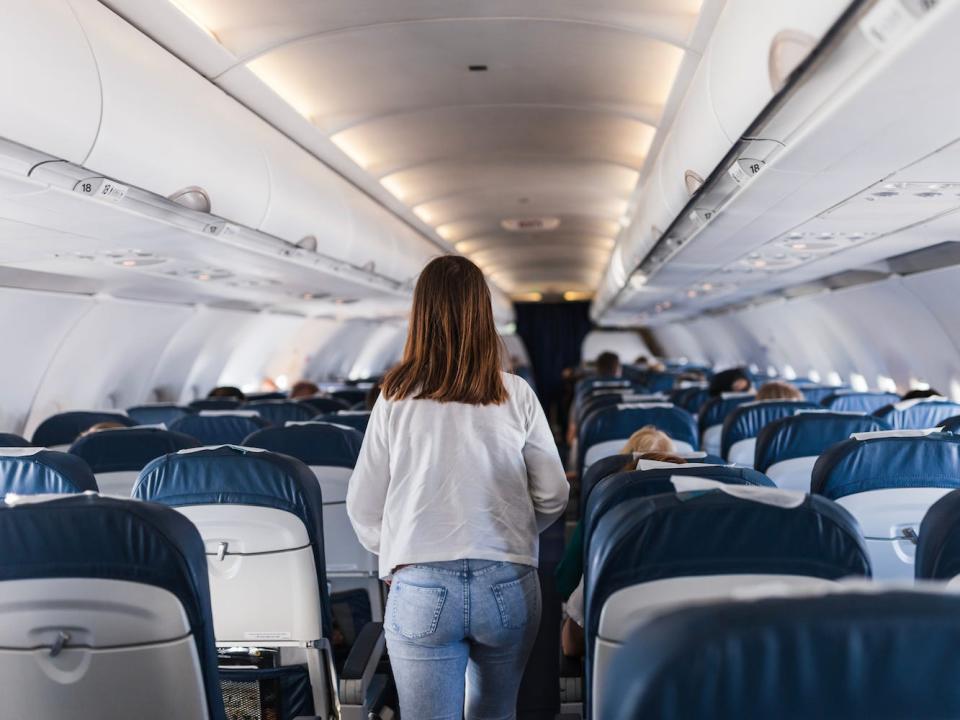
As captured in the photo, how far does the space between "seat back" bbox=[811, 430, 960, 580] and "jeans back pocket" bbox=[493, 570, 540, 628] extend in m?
1.61

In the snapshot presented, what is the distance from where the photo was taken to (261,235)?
20.6ft

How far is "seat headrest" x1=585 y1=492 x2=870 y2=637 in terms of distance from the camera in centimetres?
207

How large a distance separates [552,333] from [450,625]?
2862 cm

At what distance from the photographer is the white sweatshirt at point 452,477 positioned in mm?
2547

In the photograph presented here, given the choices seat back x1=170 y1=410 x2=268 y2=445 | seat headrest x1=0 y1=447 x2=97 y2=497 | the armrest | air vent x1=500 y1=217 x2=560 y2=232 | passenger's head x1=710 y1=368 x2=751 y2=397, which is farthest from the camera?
air vent x1=500 y1=217 x2=560 y2=232

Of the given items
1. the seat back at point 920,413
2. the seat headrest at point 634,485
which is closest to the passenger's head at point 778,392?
the seat back at point 920,413

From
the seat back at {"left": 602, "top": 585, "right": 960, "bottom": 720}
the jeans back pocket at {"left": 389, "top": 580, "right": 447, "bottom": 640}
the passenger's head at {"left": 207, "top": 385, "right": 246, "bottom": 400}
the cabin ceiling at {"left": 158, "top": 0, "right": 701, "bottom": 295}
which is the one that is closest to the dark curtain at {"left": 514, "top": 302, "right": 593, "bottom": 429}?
the cabin ceiling at {"left": 158, "top": 0, "right": 701, "bottom": 295}

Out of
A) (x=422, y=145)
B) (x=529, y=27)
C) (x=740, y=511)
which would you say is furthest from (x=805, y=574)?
(x=422, y=145)

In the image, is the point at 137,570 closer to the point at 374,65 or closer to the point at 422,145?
the point at 374,65

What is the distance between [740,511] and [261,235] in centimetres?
481

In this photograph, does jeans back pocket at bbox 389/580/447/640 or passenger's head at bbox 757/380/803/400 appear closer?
jeans back pocket at bbox 389/580/447/640

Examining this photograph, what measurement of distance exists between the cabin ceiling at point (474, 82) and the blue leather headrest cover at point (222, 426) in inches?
86.2

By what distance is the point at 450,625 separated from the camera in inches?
98.6

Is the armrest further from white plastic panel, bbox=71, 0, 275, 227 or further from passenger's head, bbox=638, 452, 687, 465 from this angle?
white plastic panel, bbox=71, 0, 275, 227
